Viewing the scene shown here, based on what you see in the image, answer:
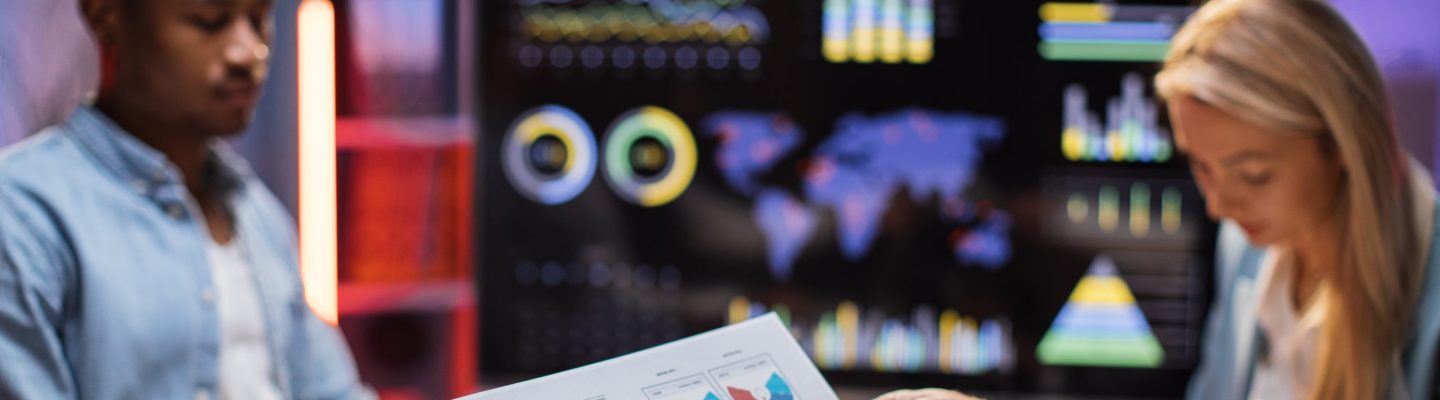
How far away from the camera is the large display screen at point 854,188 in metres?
3.77

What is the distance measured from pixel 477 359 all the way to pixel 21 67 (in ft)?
7.60

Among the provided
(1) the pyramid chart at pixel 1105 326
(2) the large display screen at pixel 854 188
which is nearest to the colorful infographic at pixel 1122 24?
(2) the large display screen at pixel 854 188

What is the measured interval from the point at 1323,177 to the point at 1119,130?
1.63 m

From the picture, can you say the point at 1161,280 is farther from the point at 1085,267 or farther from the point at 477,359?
the point at 477,359

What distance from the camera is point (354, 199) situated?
147 inches

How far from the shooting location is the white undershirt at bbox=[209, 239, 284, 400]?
2.06 meters

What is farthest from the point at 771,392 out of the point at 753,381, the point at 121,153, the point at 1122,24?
the point at 1122,24

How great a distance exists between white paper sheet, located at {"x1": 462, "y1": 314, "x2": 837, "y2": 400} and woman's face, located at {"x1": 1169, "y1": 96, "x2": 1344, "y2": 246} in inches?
34.2

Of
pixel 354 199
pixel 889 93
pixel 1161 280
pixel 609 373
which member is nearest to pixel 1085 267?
pixel 1161 280

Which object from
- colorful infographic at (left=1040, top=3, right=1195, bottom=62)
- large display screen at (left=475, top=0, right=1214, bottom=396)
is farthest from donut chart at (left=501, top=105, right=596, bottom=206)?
colorful infographic at (left=1040, top=3, right=1195, bottom=62)

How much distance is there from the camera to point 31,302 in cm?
175

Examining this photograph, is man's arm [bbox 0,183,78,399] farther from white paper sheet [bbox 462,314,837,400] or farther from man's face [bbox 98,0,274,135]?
white paper sheet [bbox 462,314,837,400]

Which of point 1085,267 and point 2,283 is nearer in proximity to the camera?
point 2,283

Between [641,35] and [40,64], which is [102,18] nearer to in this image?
[40,64]
